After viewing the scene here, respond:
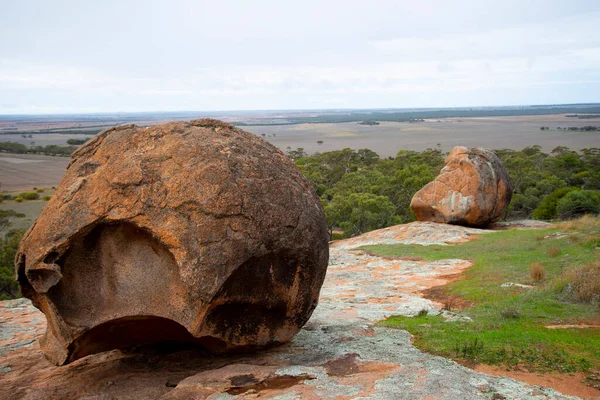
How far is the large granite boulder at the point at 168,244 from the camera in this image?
6602mm

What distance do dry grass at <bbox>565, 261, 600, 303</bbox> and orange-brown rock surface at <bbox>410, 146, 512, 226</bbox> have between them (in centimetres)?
1248

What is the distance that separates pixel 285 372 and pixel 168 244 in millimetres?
2331

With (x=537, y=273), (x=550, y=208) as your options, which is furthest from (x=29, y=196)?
(x=537, y=273)

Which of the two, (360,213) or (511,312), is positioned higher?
(511,312)

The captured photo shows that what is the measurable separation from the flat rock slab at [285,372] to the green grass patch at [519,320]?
661mm

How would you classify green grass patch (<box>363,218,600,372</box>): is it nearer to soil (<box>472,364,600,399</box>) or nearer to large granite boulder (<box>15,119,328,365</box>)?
soil (<box>472,364,600,399</box>)

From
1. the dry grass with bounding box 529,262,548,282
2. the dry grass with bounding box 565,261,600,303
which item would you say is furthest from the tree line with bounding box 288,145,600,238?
the dry grass with bounding box 565,261,600,303

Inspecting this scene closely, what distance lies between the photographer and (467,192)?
23703mm

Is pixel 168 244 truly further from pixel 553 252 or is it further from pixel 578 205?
pixel 578 205

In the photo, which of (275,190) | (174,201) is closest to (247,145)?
(275,190)

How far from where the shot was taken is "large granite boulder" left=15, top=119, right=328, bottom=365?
260 inches

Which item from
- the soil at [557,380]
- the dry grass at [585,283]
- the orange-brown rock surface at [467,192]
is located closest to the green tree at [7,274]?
the orange-brown rock surface at [467,192]

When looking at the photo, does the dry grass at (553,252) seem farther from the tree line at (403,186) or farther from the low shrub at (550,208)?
the low shrub at (550,208)

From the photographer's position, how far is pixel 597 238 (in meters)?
15.4
